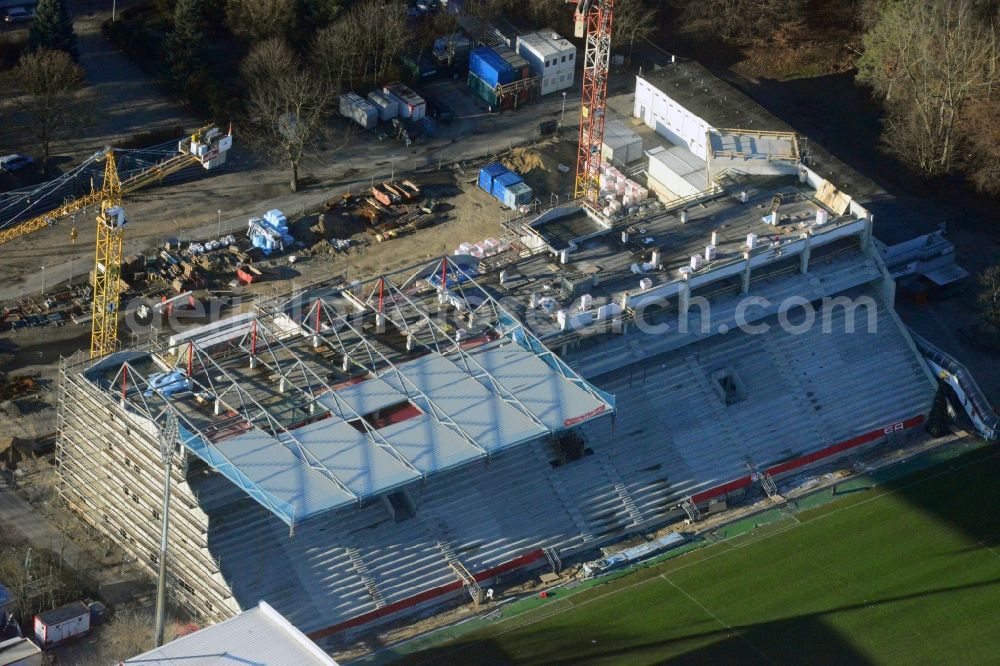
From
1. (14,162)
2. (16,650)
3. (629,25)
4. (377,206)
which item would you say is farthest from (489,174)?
(16,650)

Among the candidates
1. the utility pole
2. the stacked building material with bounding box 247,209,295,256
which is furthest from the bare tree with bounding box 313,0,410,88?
the utility pole

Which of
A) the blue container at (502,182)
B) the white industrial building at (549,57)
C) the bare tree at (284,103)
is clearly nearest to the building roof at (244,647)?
the bare tree at (284,103)

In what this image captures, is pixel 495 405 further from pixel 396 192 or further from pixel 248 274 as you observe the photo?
pixel 396 192

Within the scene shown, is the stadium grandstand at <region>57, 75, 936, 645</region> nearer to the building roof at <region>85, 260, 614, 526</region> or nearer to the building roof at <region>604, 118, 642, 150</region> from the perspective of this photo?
the building roof at <region>85, 260, 614, 526</region>

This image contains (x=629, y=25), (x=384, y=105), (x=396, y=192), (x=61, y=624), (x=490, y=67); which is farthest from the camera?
(x=629, y=25)

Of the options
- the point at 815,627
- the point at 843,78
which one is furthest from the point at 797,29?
the point at 815,627

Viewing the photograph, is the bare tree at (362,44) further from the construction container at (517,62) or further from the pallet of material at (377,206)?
the pallet of material at (377,206)

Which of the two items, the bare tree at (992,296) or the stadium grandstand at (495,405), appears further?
the bare tree at (992,296)
